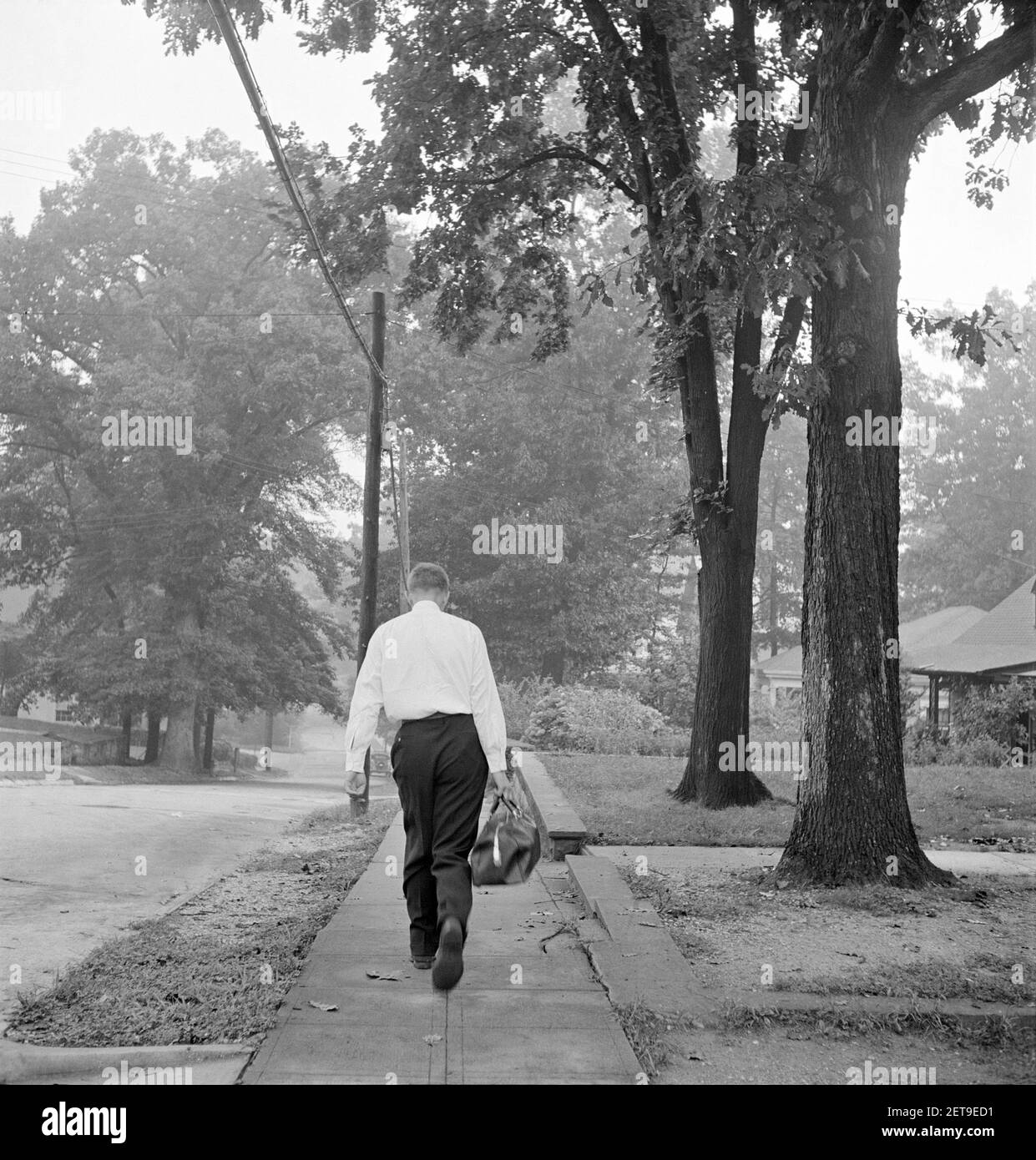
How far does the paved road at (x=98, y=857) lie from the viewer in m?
7.33

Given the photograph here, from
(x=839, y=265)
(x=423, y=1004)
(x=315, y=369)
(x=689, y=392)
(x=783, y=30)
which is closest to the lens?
(x=423, y=1004)

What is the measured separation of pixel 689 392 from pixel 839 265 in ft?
16.7

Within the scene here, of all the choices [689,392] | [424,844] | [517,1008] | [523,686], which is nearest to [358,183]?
[689,392]

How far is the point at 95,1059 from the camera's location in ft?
15.0

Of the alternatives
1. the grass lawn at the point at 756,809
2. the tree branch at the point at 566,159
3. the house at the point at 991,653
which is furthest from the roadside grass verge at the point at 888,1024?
the house at the point at 991,653

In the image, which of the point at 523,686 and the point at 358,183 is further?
the point at 523,686

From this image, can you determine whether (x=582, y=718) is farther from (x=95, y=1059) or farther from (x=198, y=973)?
(x=95, y=1059)

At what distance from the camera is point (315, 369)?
3572 centimetres

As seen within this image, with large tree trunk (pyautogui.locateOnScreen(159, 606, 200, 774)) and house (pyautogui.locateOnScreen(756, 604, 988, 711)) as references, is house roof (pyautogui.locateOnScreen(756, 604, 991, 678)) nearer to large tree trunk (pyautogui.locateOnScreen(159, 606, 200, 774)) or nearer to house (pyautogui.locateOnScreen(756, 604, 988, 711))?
house (pyautogui.locateOnScreen(756, 604, 988, 711))

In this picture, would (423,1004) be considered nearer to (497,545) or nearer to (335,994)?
(335,994)

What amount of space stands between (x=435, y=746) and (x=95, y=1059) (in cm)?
208

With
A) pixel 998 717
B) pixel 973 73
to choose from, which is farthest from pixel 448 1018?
pixel 998 717

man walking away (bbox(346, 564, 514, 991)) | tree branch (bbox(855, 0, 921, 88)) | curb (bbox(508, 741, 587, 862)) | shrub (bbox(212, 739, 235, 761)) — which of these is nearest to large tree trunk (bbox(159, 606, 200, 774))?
shrub (bbox(212, 739, 235, 761))
